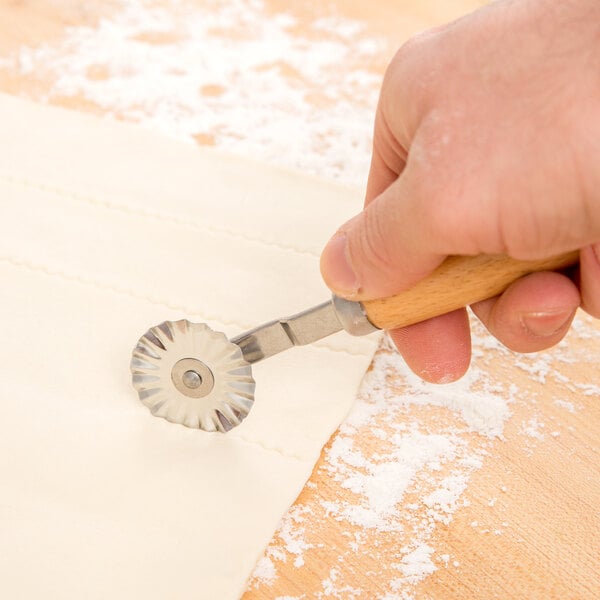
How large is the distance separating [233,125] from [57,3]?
0.49 metres

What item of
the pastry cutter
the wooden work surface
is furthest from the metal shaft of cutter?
the wooden work surface

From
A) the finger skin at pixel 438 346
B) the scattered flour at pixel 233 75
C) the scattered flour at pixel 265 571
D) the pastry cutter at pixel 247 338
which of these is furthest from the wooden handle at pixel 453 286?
the scattered flour at pixel 233 75

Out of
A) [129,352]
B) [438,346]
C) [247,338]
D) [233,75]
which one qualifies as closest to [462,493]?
[438,346]

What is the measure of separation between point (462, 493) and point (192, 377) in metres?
0.31

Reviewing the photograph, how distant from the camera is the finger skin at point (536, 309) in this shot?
29.6 inches

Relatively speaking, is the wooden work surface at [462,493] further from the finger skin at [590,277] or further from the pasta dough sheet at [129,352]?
the finger skin at [590,277]

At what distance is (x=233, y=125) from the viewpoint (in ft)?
4.04

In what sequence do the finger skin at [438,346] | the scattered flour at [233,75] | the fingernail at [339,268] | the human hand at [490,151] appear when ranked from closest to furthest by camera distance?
1. the human hand at [490,151]
2. the fingernail at [339,268]
3. the finger skin at [438,346]
4. the scattered flour at [233,75]

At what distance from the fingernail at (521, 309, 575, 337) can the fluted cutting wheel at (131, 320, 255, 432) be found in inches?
11.3

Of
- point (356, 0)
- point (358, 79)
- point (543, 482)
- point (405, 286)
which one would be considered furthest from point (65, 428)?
point (356, 0)

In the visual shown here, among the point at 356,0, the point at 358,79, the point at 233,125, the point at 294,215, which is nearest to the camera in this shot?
the point at 294,215

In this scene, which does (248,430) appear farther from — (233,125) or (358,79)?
(358,79)

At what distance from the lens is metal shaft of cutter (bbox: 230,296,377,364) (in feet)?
2.34

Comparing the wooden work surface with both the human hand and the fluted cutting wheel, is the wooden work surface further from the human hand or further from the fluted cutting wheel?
the human hand
